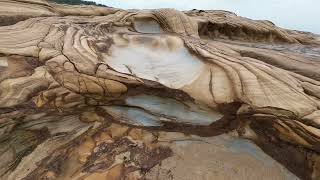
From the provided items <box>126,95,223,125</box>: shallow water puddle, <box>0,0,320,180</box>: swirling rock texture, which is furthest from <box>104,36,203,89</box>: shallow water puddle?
<box>126,95,223,125</box>: shallow water puddle

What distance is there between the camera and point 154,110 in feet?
16.7

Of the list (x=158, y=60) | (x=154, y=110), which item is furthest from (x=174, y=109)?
(x=158, y=60)

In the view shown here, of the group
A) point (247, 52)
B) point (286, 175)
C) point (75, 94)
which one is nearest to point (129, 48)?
point (75, 94)

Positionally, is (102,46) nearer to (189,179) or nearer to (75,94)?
(75,94)

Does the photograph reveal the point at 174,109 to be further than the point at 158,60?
No

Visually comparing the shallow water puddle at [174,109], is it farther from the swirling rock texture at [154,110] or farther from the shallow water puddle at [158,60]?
the shallow water puddle at [158,60]

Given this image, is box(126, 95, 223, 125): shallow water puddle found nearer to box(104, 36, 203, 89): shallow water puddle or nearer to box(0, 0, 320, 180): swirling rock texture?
box(0, 0, 320, 180): swirling rock texture

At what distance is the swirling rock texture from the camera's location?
14.8 ft

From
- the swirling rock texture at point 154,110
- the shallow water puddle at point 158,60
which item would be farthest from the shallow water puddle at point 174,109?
the shallow water puddle at point 158,60

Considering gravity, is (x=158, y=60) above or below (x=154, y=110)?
above

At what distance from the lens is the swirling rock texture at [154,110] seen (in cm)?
451

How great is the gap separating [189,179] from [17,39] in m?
2.77

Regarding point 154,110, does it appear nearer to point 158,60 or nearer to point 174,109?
point 174,109

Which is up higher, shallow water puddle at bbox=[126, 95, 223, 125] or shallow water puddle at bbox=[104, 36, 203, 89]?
shallow water puddle at bbox=[104, 36, 203, 89]
